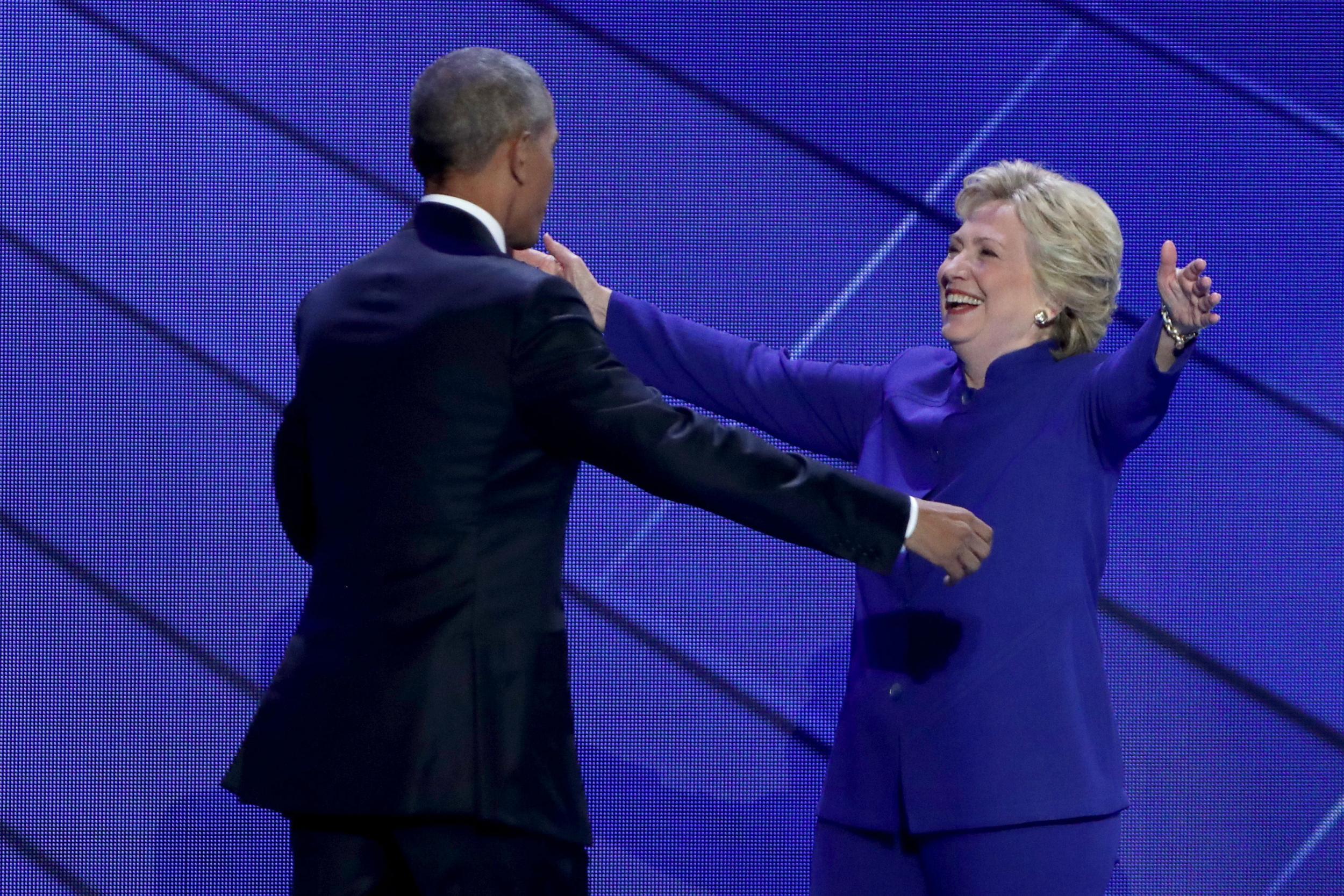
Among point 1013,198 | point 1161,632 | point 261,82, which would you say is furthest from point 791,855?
point 261,82

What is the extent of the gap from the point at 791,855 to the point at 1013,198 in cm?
129

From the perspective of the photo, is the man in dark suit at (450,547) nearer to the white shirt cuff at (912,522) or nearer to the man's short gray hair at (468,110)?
the man's short gray hair at (468,110)

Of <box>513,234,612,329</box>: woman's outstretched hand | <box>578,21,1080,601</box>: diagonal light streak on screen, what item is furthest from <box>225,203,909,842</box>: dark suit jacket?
<box>578,21,1080,601</box>: diagonal light streak on screen

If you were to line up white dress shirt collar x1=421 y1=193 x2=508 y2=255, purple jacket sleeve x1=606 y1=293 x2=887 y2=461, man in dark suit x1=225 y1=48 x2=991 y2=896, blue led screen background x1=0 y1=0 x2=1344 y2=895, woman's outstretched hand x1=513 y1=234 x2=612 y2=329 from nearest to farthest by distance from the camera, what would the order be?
man in dark suit x1=225 y1=48 x2=991 y2=896
white dress shirt collar x1=421 y1=193 x2=508 y2=255
purple jacket sleeve x1=606 y1=293 x2=887 y2=461
woman's outstretched hand x1=513 y1=234 x2=612 y2=329
blue led screen background x1=0 y1=0 x2=1344 y2=895

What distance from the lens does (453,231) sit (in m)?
1.63

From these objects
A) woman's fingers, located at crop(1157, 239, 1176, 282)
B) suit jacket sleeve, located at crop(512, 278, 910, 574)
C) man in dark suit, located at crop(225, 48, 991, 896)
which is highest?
woman's fingers, located at crop(1157, 239, 1176, 282)

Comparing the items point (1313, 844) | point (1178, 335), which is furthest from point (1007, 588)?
point (1313, 844)

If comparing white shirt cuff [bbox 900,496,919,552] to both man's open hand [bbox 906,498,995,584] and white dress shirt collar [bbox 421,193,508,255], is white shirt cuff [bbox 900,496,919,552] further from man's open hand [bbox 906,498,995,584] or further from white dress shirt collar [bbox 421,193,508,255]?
white dress shirt collar [bbox 421,193,508,255]

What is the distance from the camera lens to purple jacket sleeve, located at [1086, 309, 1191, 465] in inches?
70.7

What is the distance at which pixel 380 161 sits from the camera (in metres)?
2.89

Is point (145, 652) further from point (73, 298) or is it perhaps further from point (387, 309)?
point (387, 309)

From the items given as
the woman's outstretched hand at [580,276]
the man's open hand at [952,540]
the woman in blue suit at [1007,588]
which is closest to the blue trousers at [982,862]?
the woman in blue suit at [1007,588]

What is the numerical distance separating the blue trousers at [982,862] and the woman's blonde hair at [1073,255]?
23.3 inches

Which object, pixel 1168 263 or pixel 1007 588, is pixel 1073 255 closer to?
pixel 1168 263
